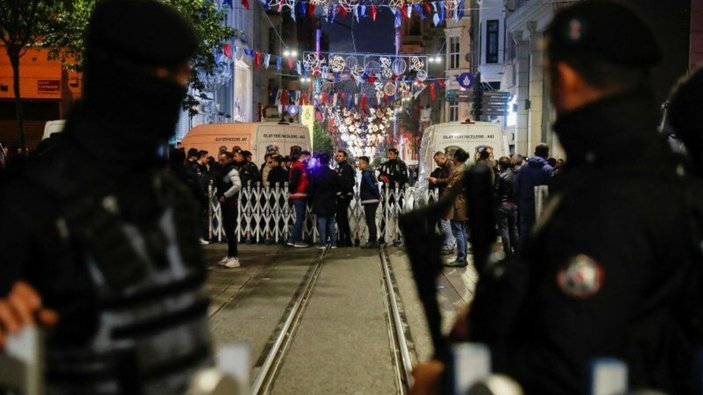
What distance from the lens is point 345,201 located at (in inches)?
722

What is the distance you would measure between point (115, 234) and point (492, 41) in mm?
46748

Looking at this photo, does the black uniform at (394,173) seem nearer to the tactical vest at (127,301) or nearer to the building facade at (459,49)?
the tactical vest at (127,301)

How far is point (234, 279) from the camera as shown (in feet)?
42.2

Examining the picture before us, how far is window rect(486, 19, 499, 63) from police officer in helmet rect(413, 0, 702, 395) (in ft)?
150

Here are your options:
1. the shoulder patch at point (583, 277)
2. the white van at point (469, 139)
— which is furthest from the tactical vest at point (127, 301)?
the white van at point (469, 139)

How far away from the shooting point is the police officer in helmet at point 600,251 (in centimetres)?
196

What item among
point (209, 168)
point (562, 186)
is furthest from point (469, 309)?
point (209, 168)

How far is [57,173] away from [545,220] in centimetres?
111

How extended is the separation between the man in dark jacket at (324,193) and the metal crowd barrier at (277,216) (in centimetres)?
69

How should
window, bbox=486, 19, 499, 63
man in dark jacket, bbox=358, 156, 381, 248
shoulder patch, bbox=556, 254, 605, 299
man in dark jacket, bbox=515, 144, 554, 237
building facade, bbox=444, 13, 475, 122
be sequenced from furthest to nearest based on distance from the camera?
1. building facade, bbox=444, 13, 475, 122
2. window, bbox=486, 19, 499, 63
3. man in dark jacket, bbox=358, 156, 381, 248
4. man in dark jacket, bbox=515, 144, 554, 237
5. shoulder patch, bbox=556, 254, 605, 299

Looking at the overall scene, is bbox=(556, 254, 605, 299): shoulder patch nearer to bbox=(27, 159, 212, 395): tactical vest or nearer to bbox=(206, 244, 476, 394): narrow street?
bbox=(27, 159, 212, 395): tactical vest

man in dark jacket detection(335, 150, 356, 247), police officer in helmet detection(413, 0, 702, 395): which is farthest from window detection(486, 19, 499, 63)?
police officer in helmet detection(413, 0, 702, 395)

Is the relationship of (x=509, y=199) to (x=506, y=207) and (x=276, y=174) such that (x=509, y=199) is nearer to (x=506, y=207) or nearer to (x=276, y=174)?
(x=506, y=207)

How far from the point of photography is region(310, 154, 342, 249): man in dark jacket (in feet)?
58.2
